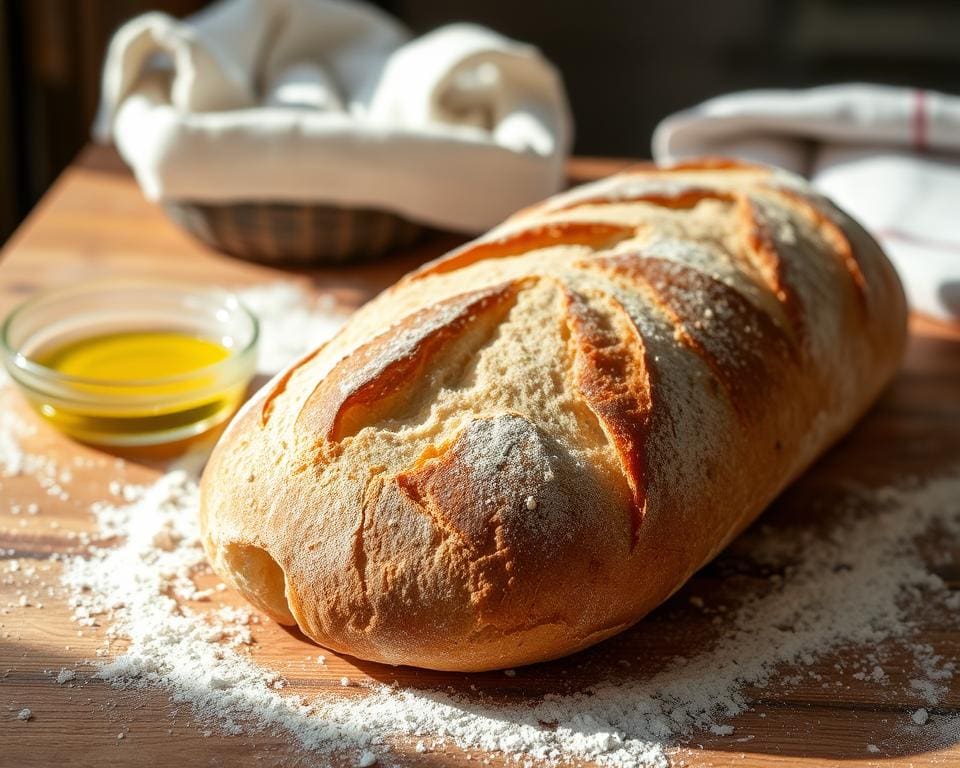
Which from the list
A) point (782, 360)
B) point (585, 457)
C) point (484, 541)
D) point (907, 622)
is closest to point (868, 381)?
point (782, 360)

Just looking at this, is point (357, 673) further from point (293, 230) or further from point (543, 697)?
point (293, 230)

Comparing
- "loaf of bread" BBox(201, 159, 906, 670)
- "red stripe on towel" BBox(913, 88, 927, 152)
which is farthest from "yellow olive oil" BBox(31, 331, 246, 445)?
"red stripe on towel" BBox(913, 88, 927, 152)

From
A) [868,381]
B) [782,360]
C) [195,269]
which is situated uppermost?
[782,360]

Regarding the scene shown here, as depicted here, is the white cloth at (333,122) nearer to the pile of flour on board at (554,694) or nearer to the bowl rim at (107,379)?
the bowl rim at (107,379)

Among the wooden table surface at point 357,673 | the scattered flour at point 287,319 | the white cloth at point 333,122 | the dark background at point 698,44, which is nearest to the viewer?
the wooden table surface at point 357,673

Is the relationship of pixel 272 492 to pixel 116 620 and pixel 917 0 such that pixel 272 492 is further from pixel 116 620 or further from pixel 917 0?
pixel 917 0

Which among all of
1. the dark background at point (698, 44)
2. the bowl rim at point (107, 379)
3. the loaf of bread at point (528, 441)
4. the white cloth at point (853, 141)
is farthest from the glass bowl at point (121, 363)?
the dark background at point (698, 44)
